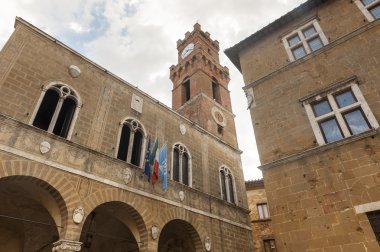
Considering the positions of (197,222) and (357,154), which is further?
(197,222)

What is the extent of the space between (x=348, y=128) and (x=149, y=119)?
808 centimetres

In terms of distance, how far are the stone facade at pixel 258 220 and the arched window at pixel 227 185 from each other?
6.45m

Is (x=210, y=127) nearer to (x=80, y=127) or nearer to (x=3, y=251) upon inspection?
(x=80, y=127)

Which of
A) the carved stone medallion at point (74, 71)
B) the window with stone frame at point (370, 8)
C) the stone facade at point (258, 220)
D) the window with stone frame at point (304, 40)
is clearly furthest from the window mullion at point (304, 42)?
the stone facade at point (258, 220)

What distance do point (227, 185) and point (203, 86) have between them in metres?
9.47

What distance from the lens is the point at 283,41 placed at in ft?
35.5

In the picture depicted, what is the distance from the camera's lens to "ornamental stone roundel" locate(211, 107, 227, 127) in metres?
19.4

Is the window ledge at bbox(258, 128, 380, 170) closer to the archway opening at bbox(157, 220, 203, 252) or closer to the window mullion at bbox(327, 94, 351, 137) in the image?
the window mullion at bbox(327, 94, 351, 137)

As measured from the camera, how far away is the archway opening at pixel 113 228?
9281 millimetres

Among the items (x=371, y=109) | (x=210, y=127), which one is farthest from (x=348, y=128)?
(x=210, y=127)

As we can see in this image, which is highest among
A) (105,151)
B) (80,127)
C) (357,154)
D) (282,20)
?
(282,20)

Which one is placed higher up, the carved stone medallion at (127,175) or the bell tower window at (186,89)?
the bell tower window at (186,89)

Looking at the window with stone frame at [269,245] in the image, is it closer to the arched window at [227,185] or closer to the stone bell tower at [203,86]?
the arched window at [227,185]

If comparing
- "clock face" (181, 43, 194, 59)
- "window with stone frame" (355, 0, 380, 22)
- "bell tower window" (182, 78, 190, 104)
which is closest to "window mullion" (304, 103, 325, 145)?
"window with stone frame" (355, 0, 380, 22)
